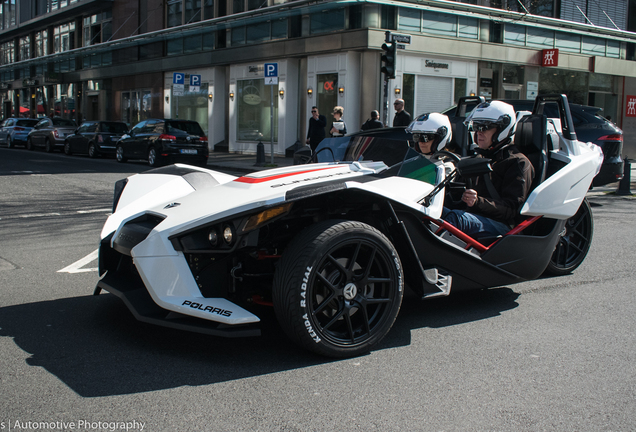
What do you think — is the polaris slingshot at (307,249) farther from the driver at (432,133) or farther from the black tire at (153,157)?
the black tire at (153,157)

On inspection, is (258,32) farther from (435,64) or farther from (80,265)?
(80,265)

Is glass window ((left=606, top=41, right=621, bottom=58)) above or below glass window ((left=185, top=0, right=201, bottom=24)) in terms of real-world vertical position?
below

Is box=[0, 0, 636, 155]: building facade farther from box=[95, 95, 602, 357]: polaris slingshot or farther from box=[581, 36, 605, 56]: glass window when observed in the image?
box=[95, 95, 602, 357]: polaris slingshot

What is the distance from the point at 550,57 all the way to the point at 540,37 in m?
0.99

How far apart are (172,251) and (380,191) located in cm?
119

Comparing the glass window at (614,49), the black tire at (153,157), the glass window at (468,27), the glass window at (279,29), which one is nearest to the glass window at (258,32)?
the glass window at (279,29)

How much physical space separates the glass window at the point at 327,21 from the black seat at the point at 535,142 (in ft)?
59.3

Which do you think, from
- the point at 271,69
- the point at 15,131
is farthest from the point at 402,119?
the point at 15,131

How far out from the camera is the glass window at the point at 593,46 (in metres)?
26.7

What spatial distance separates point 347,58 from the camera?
22.0 metres

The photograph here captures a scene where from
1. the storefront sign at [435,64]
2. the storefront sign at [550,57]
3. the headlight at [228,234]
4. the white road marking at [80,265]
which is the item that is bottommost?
the white road marking at [80,265]

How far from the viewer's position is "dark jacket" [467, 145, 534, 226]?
4.53m

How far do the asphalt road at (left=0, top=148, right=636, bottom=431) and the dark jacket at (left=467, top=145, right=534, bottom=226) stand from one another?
2.23 ft

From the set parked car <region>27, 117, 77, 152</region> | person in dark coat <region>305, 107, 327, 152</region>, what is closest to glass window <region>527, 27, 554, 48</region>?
person in dark coat <region>305, 107, 327, 152</region>
